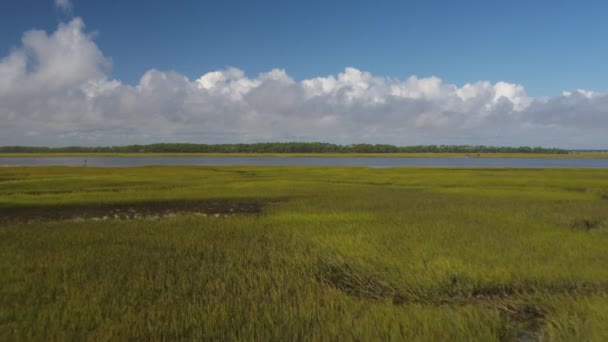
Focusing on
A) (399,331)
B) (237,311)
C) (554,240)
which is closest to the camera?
(399,331)

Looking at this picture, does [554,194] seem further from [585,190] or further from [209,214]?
[209,214]

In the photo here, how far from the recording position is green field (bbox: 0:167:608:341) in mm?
5887

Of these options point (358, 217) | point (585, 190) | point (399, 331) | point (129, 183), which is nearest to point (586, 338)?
point (399, 331)

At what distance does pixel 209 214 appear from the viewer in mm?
17828

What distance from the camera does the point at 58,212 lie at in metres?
17.7

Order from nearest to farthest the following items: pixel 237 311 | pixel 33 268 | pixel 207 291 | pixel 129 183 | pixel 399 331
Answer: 1. pixel 399 331
2. pixel 237 311
3. pixel 207 291
4. pixel 33 268
5. pixel 129 183

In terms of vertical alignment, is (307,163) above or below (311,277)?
above

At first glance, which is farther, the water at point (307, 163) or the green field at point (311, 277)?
the water at point (307, 163)

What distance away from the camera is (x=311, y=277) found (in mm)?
8500

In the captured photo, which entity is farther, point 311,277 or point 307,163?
point 307,163

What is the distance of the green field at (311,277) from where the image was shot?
5.89m

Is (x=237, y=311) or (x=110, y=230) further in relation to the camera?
(x=110, y=230)

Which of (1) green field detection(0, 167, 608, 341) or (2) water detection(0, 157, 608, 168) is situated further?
(2) water detection(0, 157, 608, 168)

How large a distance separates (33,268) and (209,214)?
9.29 meters
